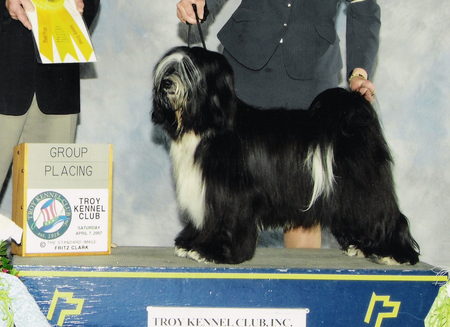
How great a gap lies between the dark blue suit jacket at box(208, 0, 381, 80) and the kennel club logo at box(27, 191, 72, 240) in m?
1.11

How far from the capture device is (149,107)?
3.80m

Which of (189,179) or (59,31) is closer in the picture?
(189,179)

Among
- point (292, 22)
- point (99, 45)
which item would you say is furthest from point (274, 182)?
point (99, 45)

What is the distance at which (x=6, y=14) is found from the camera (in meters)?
2.61

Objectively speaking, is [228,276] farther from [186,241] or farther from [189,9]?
[189,9]

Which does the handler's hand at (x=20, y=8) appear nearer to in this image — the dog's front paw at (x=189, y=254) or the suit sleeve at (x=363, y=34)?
the dog's front paw at (x=189, y=254)

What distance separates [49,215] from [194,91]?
0.82 metres

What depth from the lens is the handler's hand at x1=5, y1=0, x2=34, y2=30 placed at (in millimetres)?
2541

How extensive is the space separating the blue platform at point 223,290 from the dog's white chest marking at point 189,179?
228 mm

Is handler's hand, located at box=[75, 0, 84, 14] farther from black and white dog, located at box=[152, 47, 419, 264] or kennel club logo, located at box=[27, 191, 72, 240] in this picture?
kennel club logo, located at box=[27, 191, 72, 240]

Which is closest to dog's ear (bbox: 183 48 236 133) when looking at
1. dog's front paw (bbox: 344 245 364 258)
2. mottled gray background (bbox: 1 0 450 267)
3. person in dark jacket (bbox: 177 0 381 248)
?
person in dark jacket (bbox: 177 0 381 248)

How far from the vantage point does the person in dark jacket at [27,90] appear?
2.63 meters

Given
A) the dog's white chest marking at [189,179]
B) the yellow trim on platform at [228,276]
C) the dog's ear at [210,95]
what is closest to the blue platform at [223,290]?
the yellow trim on platform at [228,276]

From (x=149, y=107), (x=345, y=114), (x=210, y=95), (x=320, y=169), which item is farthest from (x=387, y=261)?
(x=149, y=107)
